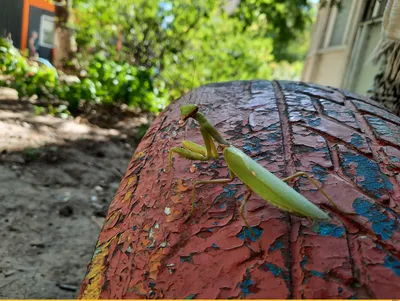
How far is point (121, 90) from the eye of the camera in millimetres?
5109

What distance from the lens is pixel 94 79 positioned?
5059 mm

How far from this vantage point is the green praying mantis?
676mm

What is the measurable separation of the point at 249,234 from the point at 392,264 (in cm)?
23

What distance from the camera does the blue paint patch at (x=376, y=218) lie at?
0.64 m

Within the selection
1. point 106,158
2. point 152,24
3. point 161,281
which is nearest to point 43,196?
point 106,158

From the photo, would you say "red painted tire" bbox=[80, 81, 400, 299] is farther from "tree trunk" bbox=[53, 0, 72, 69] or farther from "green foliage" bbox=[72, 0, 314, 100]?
"tree trunk" bbox=[53, 0, 72, 69]

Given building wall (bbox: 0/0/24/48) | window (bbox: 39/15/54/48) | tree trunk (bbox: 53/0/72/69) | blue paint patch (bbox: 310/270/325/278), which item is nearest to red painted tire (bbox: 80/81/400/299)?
blue paint patch (bbox: 310/270/325/278)

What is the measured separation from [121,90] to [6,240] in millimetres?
3397

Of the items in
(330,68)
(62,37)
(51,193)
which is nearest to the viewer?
(51,193)

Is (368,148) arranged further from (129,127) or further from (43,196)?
(129,127)

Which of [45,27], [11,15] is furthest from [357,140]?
[45,27]

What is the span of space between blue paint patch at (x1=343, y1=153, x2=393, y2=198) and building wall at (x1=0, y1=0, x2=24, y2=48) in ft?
2.86

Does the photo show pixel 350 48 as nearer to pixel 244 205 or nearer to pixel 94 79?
pixel 94 79

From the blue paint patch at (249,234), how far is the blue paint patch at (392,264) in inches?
7.9
